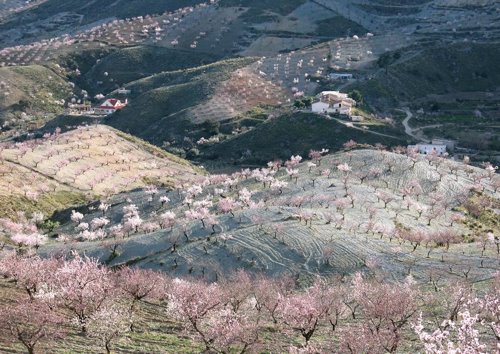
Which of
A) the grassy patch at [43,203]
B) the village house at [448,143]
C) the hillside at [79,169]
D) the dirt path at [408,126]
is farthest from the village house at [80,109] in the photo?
the village house at [448,143]

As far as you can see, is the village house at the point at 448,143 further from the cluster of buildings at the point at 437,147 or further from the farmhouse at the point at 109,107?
the farmhouse at the point at 109,107

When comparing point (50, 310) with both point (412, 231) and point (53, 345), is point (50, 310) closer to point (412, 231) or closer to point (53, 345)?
point (53, 345)

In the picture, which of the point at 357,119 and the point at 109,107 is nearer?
the point at 357,119

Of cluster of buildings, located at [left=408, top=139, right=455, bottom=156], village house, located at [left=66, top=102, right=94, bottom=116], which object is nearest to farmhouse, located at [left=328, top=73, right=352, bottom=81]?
cluster of buildings, located at [left=408, top=139, right=455, bottom=156]

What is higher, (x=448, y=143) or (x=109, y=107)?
(x=448, y=143)

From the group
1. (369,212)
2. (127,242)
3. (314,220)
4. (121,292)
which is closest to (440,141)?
(369,212)

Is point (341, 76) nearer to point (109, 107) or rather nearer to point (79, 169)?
point (109, 107)

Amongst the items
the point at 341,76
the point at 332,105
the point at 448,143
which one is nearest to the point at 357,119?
the point at 332,105
